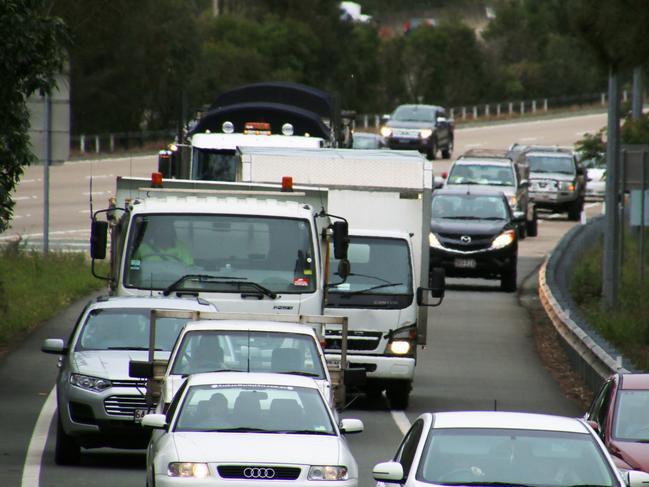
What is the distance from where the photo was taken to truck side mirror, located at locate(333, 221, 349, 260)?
18438 millimetres

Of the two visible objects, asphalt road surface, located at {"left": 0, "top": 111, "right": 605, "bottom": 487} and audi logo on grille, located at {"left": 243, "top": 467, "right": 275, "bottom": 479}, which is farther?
asphalt road surface, located at {"left": 0, "top": 111, "right": 605, "bottom": 487}

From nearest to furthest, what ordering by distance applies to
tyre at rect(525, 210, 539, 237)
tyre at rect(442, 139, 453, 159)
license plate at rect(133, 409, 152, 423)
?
license plate at rect(133, 409, 152, 423) < tyre at rect(525, 210, 539, 237) < tyre at rect(442, 139, 453, 159)

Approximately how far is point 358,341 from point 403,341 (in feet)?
1.77

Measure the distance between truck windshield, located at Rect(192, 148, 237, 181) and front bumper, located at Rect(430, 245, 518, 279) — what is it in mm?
9986

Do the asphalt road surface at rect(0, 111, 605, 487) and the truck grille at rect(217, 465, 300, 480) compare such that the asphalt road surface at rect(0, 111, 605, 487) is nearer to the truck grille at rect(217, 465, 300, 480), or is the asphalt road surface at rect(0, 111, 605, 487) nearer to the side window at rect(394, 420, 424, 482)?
the side window at rect(394, 420, 424, 482)

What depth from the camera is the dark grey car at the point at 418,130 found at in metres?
67.2

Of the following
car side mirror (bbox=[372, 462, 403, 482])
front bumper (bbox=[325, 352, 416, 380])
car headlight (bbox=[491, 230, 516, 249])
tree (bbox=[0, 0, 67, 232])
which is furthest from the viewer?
car headlight (bbox=[491, 230, 516, 249])

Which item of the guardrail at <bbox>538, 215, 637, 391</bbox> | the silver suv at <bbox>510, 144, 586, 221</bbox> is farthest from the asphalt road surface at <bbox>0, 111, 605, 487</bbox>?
the silver suv at <bbox>510, 144, 586, 221</bbox>

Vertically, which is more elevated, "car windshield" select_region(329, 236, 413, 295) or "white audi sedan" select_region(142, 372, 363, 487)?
"car windshield" select_region(329, 236, 413, 295)

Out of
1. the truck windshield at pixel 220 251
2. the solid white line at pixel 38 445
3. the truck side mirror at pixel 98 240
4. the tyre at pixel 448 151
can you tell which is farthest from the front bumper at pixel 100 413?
the tyre at pixel 448 151

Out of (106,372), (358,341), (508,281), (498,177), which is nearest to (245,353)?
(106,372)

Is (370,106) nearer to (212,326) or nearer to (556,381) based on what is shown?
(556,381)

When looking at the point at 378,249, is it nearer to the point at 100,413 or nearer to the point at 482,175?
the point at 100,413

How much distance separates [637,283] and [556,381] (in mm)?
8830
